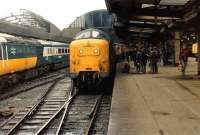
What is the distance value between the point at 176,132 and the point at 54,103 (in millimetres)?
11265

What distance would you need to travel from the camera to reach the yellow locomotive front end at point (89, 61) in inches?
891

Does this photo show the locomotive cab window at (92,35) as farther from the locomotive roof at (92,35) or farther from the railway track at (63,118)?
the railway track at (63,118)

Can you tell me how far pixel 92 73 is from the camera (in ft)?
74.7

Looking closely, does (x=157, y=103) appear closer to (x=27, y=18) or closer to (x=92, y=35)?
(x=92, y=35)

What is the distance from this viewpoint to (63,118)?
52.2ft

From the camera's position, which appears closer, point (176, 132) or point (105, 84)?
point (176, 132)

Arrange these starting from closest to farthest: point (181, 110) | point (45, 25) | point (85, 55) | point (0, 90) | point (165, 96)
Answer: point (181, 110) → point (165, 96) → point (85, 55) → point (0, 90) → point (45, 25)

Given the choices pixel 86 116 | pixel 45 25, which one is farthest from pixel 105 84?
pixel 45 25

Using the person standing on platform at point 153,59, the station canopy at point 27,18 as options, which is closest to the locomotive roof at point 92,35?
the person standing on platform at point 153,59

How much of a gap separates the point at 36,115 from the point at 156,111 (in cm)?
600

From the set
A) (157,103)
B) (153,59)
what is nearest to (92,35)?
(153,59)

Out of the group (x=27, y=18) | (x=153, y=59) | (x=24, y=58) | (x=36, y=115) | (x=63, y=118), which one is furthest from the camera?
(x=27, y=18)

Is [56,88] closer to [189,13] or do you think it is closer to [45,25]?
[189,13]

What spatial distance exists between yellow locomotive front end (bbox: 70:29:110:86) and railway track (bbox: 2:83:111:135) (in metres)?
1.07
